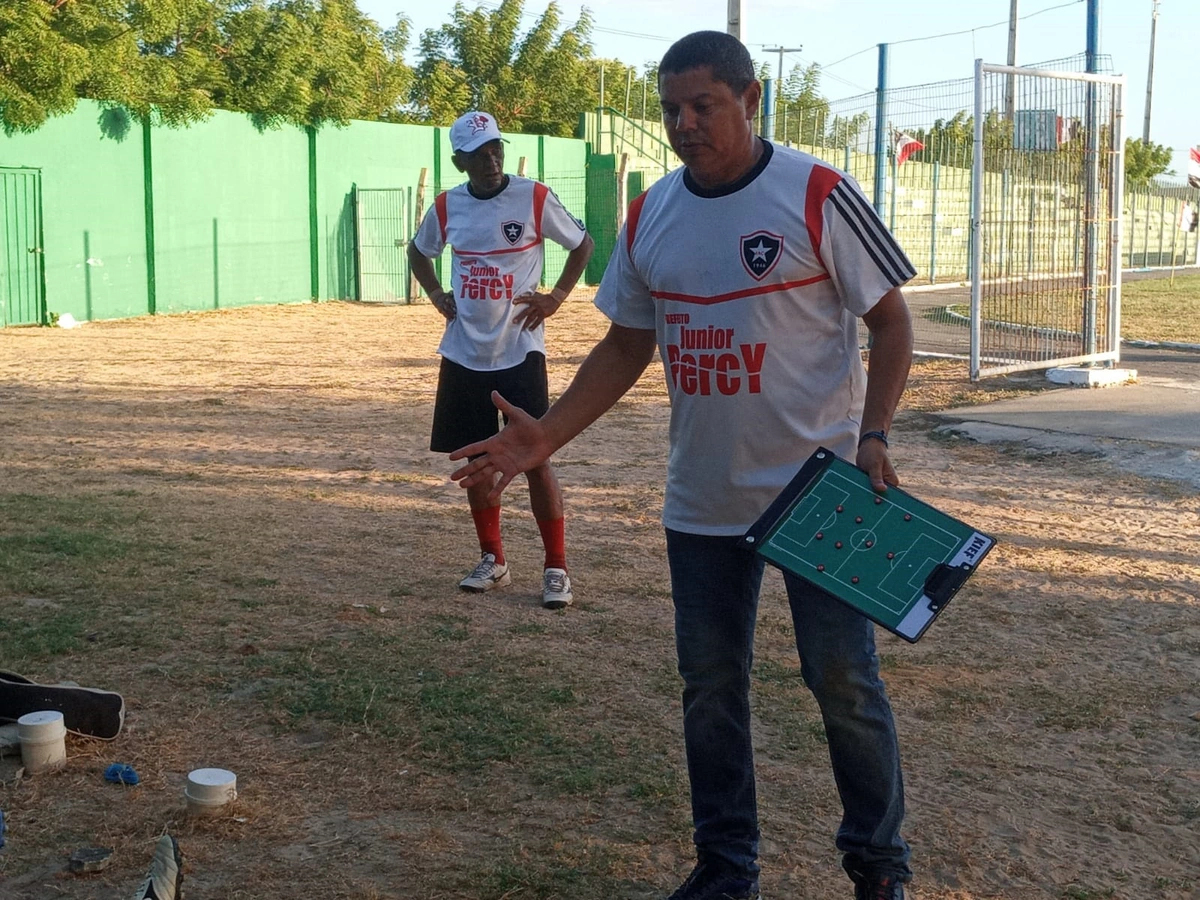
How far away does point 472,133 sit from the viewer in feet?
18.9

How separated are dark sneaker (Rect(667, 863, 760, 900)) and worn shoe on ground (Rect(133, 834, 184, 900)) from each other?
1152 mm

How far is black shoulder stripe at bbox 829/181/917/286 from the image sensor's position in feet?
9.69

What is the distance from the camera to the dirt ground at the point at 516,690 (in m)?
3.48

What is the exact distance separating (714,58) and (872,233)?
53 cm

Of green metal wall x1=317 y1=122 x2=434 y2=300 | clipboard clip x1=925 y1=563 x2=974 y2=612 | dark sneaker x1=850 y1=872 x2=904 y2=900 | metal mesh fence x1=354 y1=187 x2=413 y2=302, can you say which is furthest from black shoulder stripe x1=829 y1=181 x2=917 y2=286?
metal mesh fence x1=354 y1=187 x2=413 y2=302

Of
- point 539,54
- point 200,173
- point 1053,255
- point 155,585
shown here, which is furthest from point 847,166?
point 539,54

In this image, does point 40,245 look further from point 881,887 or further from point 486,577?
point 881,887

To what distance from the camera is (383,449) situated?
986 cm

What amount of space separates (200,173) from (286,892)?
22.9m

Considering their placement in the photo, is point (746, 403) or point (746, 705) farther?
point (746, 705)

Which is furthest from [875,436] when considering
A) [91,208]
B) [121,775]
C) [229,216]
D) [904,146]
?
[229,216]

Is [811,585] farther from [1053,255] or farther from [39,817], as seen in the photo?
[1053,255]

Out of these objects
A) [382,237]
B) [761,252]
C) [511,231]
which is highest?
[382,237]

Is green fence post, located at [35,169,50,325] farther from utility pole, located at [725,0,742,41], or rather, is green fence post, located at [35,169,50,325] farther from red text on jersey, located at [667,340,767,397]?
red text on jersey, located at [667,340,767,397]
